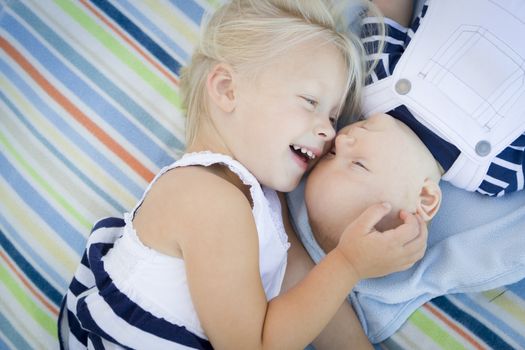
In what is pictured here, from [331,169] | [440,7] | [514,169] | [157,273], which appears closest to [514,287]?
[514,169]

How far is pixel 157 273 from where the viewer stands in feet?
3.07

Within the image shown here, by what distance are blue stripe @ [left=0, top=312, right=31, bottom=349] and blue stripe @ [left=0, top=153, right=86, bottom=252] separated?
213 millimetres

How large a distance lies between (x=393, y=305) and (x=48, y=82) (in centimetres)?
96

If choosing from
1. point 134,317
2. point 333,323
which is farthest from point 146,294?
point 333,323

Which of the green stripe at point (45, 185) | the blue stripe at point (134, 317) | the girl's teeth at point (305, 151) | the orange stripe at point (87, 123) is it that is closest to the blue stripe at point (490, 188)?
the girl's teeth at point (305, 151)

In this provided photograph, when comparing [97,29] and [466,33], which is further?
[97,29]

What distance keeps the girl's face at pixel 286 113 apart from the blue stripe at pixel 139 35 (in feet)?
1.21

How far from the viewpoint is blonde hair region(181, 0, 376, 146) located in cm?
99

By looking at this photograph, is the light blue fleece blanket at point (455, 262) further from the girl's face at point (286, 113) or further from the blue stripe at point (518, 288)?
the girl's face at point (286, 113)

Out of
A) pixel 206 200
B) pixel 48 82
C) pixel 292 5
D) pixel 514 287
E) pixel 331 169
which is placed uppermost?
pixel 48 82

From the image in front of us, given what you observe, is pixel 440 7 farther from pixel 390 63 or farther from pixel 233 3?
pixel 233 3

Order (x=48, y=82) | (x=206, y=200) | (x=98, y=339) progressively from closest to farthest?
(x=206, y=200) → (x=98, y=339) → (x=48, y=82)

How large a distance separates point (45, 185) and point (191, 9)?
21.8 inches

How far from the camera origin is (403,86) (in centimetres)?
103
